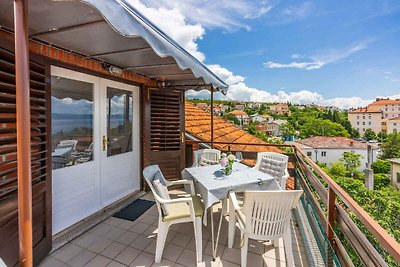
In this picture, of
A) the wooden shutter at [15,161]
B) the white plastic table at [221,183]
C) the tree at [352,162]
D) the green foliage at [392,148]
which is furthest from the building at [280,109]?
the wooden shutter at [15,161]

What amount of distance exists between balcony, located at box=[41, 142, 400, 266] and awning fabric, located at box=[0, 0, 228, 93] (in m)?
1.87

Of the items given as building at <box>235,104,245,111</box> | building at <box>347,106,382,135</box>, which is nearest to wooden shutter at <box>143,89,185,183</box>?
building at <box>235,104,245,111</box>

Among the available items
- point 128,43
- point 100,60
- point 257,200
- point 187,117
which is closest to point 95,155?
point 100,60

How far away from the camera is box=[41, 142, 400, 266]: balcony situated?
6.11 ft

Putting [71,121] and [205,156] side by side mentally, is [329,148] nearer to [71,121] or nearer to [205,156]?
[205,156]

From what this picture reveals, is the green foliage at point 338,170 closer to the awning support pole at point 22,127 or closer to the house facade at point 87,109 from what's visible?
the house facade at point 87,109

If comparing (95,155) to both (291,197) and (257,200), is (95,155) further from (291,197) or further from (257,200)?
(291,197)

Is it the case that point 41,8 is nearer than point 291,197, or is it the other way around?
point 41,8

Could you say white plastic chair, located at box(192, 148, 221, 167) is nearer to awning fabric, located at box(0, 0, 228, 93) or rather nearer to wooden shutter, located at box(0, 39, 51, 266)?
awning fabric, located at box(0, 0, 228, 93)

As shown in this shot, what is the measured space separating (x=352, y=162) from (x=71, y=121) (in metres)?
40.7

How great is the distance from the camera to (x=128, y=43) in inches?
90.4

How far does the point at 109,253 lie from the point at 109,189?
1423 millimetres

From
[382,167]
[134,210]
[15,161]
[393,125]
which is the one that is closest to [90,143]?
[134,210]

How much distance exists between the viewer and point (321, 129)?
52.0 meters
